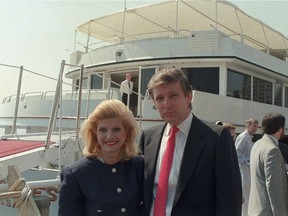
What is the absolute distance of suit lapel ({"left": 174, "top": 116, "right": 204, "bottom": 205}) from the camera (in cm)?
192

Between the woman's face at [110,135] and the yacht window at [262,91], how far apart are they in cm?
1020

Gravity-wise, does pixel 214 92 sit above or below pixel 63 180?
above

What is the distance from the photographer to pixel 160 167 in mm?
2039

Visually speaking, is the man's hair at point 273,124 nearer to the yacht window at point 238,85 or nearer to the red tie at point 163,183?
the red tie at point 163,183

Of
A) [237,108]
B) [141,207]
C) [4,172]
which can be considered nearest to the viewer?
[141,207]

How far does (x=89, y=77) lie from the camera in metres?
11.4

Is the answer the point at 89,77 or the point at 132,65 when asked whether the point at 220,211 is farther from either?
the point at 89,77

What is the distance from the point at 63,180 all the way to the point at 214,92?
8386 millimetres

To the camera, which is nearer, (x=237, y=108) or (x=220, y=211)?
(x=220, y=211)

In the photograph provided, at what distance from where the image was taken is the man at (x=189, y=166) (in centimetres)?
A: 192

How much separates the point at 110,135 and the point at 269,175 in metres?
1.74

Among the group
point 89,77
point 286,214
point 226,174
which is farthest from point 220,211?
point 89,77

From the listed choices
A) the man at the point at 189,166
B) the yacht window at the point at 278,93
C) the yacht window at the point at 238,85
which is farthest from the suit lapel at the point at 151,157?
the yacht window at the point at 278,93

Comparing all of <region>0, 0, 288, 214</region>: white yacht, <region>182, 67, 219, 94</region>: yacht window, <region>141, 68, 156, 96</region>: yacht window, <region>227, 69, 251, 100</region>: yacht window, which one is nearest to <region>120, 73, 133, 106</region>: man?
<region>0, 0, 288, 214</region>: white yacht
